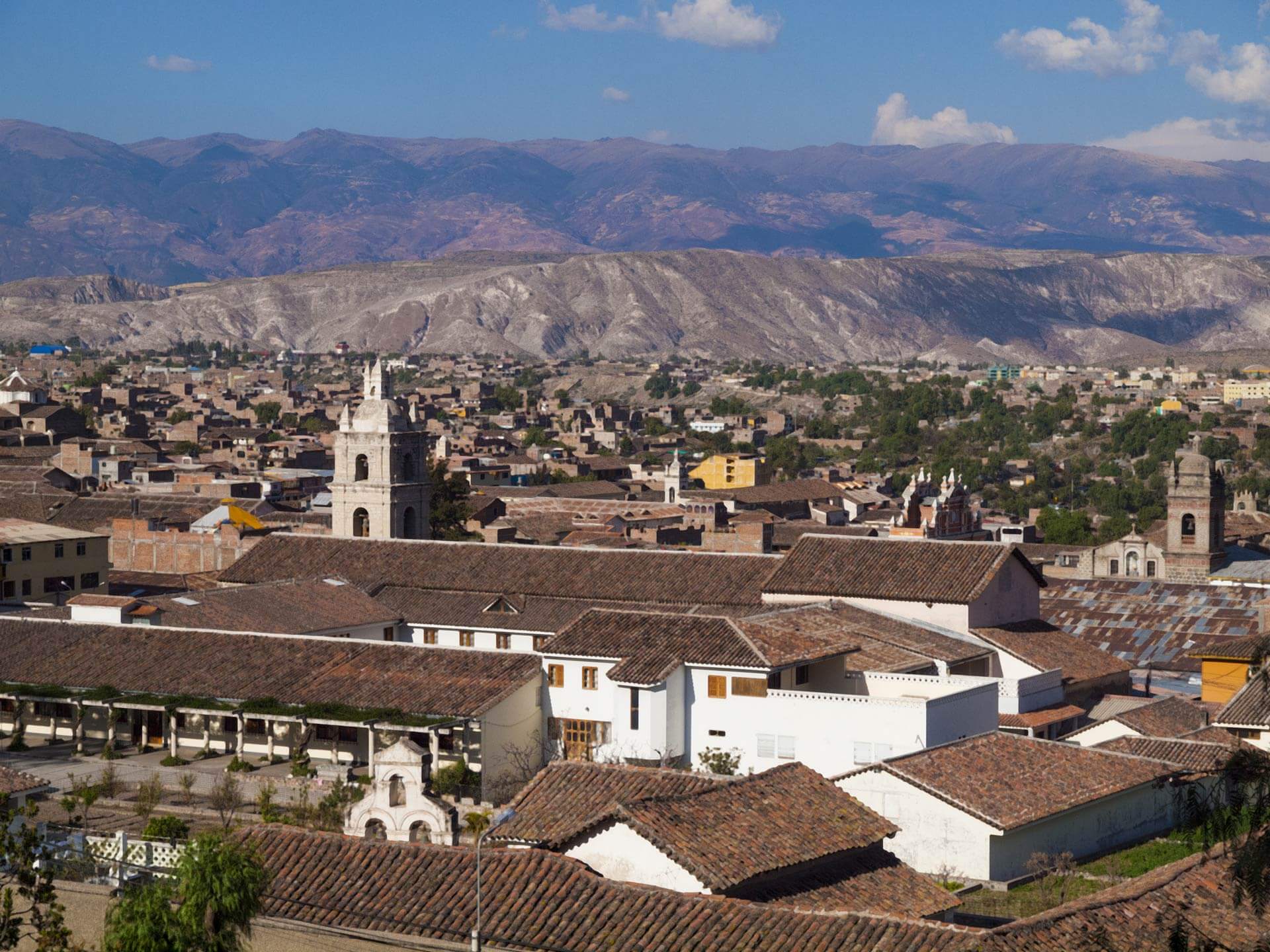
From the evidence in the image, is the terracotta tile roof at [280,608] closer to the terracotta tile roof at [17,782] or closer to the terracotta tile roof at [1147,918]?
the terracotta tile roof at [17,782]

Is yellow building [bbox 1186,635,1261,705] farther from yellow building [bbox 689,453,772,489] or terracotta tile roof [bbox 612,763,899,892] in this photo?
yellow building [bbox 689,453,772,489]

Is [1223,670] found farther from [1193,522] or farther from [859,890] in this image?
[859,890]

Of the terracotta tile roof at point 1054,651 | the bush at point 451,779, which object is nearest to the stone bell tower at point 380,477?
the terracotta tile roof at point 1054,651

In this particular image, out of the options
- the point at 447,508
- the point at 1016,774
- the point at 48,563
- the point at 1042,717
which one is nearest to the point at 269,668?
the point at 1042,717

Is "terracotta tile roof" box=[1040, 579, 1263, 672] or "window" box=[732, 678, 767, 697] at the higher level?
"window" box=[732, 678, 767, 697]

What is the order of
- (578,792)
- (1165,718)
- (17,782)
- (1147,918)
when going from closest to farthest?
(1147,918), (578,792), (17,782), (1165,718)

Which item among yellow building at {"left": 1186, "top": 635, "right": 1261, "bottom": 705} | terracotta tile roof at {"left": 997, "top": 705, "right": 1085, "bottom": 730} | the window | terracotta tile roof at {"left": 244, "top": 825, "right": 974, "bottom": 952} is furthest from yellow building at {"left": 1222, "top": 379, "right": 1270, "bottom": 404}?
terracotta tile roof at {"left": 244, "top": 825, "right": 974, "bottom": 952}
